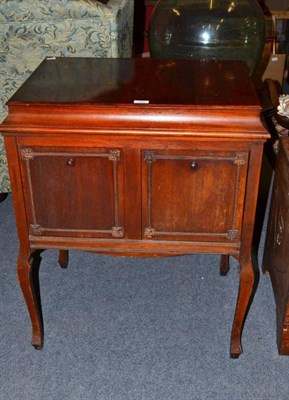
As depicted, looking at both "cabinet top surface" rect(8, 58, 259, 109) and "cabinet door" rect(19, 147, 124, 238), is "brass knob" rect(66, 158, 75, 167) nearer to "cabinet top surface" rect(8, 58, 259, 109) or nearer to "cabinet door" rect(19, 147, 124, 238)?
"cabinet door" rect(19, 147, 124, 238)

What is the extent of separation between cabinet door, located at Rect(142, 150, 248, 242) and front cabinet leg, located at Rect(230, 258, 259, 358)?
103mm

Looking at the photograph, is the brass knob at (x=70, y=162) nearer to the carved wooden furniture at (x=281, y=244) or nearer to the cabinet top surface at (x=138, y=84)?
the cabinet top surface at (x=138, y=84)

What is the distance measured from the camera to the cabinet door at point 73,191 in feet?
4.54

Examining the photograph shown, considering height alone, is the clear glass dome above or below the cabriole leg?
above

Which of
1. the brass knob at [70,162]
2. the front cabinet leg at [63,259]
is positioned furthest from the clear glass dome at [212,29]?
the brass knob at [70,162]

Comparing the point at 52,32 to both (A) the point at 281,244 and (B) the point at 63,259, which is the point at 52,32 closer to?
(B) the point at 63,259

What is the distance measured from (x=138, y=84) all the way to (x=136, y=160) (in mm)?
242

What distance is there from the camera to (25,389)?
160cm

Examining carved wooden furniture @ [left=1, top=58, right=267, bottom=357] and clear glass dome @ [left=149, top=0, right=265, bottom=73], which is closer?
carved wooden furniture @ [left=1, top=58, right=267, bottom=357]

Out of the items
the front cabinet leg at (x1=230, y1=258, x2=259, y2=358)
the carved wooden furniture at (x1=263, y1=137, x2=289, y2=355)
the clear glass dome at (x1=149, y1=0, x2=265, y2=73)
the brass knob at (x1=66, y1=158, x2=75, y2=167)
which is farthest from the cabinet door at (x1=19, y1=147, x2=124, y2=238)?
the clear glass dome at (x1=149, y1=0, x2=265, y2=73)

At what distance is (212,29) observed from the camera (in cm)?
221

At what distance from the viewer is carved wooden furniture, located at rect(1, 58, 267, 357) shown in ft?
4.37

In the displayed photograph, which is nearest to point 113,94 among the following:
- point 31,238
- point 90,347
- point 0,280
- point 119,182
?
point 119,182

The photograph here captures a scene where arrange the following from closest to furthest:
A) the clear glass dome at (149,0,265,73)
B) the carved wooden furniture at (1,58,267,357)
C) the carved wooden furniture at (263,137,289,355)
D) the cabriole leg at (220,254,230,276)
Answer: the carved wooden furniture at (1,58,267,357) → the carved wooden furniture at (263,137,289,355) → the cabriole leg at (220,254,230,276) → the clear glass dome at (149,0,265,73)
